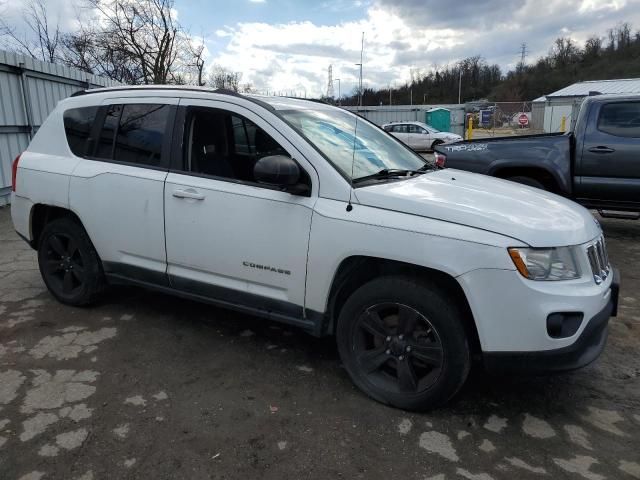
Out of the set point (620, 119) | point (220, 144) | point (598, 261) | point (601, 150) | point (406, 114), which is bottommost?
point (598, 261)

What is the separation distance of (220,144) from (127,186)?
777 millimetres

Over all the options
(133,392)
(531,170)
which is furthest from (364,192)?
(531,170)

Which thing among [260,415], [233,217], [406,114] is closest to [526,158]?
[233,217]

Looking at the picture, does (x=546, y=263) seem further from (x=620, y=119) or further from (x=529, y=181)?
(x=620, y=119)

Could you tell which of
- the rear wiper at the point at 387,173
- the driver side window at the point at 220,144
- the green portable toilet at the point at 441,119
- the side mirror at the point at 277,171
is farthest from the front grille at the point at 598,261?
the green portable toilet at the point at 441,119

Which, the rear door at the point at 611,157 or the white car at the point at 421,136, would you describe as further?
the white car at the point at 421,136

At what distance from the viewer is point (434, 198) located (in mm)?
2879

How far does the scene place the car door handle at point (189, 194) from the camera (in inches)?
137

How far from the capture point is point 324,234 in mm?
3000

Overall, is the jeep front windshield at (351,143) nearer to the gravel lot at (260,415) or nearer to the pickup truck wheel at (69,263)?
the gravel lot at (260,415)

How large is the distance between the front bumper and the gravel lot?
42 centimetres

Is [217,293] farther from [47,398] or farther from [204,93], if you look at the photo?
[204,93]

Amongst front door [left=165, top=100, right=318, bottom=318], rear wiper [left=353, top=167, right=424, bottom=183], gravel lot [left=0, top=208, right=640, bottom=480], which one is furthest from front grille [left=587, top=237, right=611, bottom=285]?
front door [left=165, top=100, right=318, bottom=318]

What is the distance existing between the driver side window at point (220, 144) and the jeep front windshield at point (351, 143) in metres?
0.37
